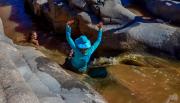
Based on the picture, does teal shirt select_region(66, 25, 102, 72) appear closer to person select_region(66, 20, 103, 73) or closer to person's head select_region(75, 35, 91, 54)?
person select_region(66, 20, 103, 73)

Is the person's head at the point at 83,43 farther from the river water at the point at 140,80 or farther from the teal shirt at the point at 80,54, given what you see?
the river water at the point at 140,80

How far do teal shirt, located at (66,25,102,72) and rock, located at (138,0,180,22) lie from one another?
2.68m

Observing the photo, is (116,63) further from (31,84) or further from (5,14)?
(5,14)

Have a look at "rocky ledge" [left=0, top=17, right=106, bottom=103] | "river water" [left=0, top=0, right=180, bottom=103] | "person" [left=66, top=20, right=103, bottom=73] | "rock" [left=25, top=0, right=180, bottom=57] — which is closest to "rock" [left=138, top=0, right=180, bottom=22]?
"rock" [left=25, top=0, right=180, bottom=57]

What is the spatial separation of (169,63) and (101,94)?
2.37 metres

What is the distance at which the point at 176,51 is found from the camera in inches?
356

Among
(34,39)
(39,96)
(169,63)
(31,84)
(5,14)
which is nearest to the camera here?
(39,96)

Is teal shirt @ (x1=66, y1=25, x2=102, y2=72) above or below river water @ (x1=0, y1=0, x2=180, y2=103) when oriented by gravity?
above

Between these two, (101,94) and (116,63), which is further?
(116,63)

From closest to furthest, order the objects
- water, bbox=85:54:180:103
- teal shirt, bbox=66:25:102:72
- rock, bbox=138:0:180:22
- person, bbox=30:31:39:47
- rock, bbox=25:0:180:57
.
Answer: water, bbox=85:54:180:103
teal shirt, bbox=66:25:102:72
rock, bbox=25:0:180:57
rock, bbox=138:0:180:22
person, bbox=30:31:39:47

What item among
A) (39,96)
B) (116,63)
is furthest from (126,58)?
(39,96)

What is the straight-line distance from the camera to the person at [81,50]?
764 cm

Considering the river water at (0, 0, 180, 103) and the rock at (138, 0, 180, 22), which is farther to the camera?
the rock at (138, 0, 180, 22)

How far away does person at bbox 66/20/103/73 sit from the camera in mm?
7641
